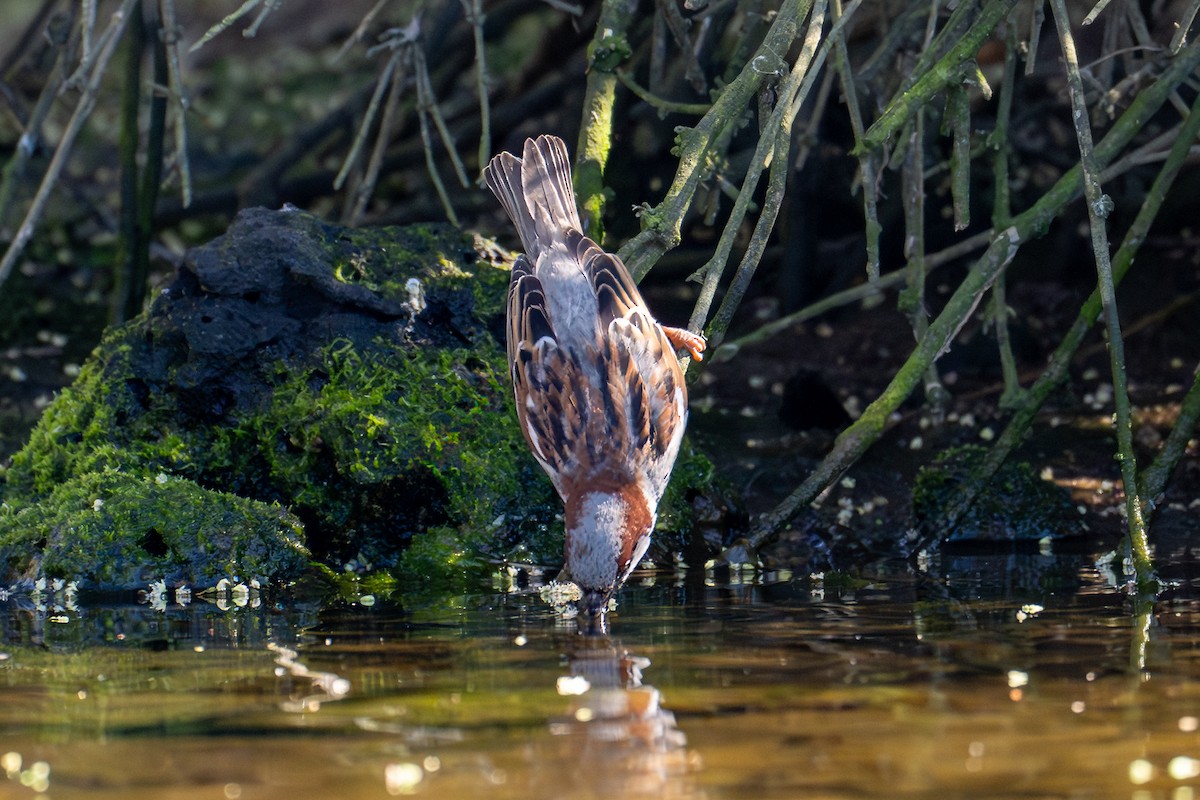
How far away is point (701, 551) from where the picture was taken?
632 centimetres

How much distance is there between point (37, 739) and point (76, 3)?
18.9 ft

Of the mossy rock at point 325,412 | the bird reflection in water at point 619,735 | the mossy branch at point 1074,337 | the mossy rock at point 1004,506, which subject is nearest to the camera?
the bird reflection in water at point 619,735

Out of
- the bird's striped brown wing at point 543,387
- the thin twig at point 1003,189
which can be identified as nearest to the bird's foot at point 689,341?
the bird's striped brown wing at point 543,387

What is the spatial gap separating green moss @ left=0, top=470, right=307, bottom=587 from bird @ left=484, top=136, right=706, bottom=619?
109 centimetres

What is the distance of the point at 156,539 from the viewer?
5.77 metres

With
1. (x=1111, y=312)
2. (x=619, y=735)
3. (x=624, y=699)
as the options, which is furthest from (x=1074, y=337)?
(x=619, y=735)

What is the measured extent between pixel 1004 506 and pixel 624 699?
10.9 ft

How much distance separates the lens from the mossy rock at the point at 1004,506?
6.56 m

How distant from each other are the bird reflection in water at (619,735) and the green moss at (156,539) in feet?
6.03

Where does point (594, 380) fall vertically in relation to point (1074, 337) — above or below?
below

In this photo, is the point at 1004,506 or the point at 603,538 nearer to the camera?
the point at 603,538

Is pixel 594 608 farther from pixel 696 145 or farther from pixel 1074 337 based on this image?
pixel 1074 337

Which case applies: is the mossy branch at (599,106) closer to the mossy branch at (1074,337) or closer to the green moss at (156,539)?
the green moss at (156,539)

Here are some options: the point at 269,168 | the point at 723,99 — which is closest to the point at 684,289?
the point at 269,168
